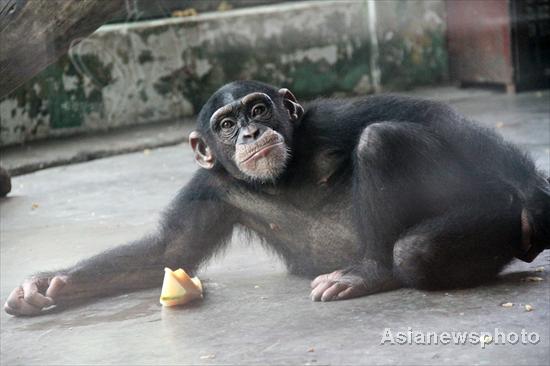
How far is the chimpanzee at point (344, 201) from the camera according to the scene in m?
4.09

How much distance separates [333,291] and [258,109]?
2.89ft

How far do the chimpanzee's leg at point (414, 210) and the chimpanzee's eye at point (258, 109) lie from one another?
50cm

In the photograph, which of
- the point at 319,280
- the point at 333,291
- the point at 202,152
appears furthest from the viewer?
the point at 202,152

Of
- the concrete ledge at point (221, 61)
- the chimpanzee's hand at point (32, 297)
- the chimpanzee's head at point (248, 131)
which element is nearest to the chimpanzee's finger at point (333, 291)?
the chimpanzee's head at point (248, 131)

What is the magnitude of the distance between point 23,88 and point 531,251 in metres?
6.33

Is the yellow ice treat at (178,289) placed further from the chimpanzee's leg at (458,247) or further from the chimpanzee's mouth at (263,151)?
the chimpanzee's leg at (458,247)

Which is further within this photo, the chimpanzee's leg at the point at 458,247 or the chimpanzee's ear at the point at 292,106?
the chimpanzee's ear at the point at 292,106

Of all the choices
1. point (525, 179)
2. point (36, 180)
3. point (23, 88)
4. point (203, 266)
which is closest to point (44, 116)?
point (23, 88)

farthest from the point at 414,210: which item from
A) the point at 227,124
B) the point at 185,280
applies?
the point at 185,280

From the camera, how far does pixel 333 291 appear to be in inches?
164

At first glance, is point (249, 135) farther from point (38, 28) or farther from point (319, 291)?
point (38, 28)

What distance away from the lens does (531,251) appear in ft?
13.7

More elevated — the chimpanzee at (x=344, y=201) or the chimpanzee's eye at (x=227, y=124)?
the chimpanzee's eye at (x=227, y=124)

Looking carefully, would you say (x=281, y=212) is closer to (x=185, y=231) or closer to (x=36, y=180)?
(x=185, y=231)
